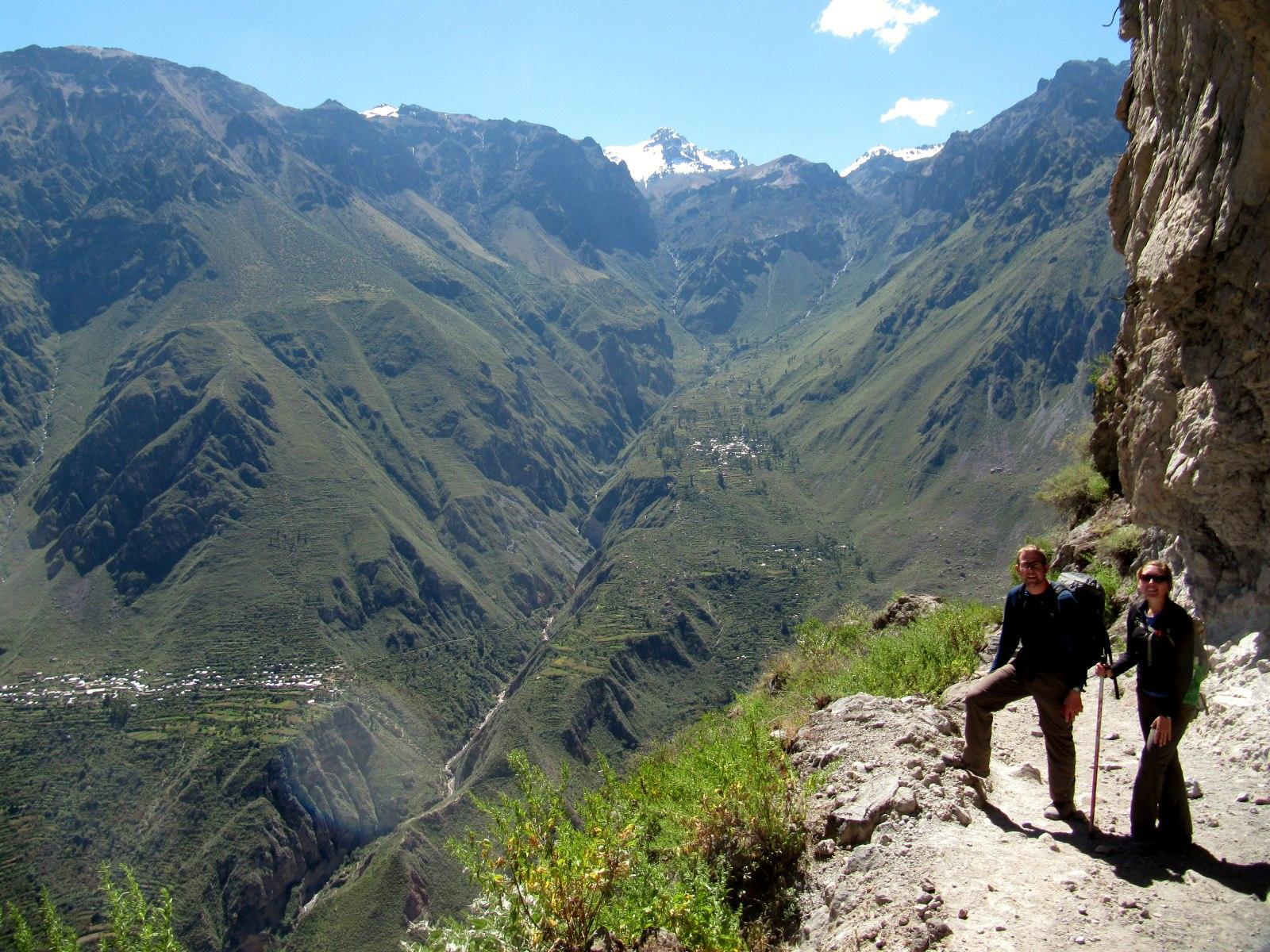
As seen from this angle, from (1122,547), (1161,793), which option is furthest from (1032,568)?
(1122,547)

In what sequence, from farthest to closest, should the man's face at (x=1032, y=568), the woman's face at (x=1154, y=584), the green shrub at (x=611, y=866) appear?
the man's face at (x=1032, y=568), the woman's face at (x=1154, y=584), the green shrub at (x=611, y=866)

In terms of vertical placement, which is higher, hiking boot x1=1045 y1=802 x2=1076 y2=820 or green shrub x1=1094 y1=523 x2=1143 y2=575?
green shrub x1=1094 y1=523 x2=1143 y2=575

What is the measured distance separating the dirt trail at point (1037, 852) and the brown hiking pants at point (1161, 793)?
196 mm

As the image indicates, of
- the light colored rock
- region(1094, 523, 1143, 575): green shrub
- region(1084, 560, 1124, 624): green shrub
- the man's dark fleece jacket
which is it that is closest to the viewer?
the man's dark fleece jacket

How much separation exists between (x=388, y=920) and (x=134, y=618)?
9775cm

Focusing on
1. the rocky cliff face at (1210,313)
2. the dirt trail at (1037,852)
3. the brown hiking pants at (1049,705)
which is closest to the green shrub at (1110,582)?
the rocky cliff face at (1210,313)

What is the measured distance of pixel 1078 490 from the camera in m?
20.6

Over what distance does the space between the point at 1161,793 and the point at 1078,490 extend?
1540 cm

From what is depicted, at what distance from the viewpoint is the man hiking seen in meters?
7.53

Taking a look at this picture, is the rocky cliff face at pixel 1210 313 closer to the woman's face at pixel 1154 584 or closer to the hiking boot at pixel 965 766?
the woman's face at pixel 1154 584

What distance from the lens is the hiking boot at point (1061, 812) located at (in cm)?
769

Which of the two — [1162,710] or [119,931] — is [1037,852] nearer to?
[1162,710]

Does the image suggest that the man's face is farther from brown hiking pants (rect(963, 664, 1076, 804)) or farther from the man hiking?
brown hiking pants (rect(963, 664, 1076, 804))

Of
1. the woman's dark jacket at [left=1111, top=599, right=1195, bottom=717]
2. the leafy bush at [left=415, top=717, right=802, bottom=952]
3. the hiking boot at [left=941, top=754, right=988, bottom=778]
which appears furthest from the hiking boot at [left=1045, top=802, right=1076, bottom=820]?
the leafy bush at [left=415, top=717, right=802, bottom=952]
